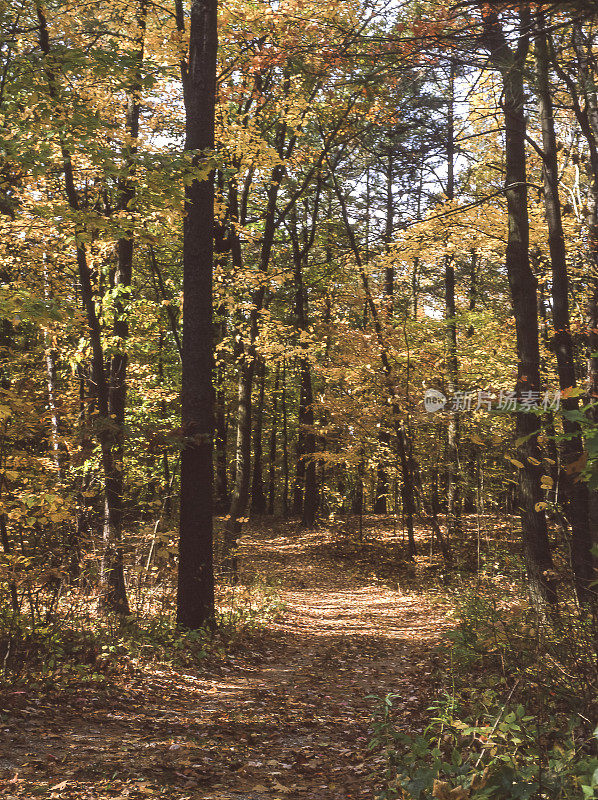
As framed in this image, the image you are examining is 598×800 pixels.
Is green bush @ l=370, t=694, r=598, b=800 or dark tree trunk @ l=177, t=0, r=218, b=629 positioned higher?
dark tree trunk @ l=177, t=0, r=218, b=629

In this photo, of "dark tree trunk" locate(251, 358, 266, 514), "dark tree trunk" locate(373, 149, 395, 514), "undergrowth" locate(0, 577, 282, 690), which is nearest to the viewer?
"undergrowth" locate(0, 577, 282, 690)

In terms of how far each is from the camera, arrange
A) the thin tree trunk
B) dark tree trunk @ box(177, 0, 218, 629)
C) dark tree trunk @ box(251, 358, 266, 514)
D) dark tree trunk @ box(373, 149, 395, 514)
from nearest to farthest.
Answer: dark tree trunk @ box(177, 0, 218, 629) → the thin tree trunk → dark tree trunk @ box(373, 149, 395, 514) → dark tree trunk @ box(251, 358, 266, 514)

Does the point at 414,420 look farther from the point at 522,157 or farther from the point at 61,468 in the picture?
the point at 61,468

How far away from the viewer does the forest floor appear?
404cm

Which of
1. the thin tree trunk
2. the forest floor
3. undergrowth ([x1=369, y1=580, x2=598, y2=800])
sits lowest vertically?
the forest floor

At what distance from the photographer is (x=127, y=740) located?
15.6 ft

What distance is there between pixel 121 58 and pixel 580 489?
8080 millimetres

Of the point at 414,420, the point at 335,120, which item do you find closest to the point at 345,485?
the point at 414,420

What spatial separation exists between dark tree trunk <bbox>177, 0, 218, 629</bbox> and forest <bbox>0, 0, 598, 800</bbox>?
0.04 m

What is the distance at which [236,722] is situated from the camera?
5516 millimetres

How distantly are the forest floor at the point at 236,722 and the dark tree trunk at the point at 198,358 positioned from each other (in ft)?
3.39

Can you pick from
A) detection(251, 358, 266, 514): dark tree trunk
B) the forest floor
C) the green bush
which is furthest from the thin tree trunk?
detection(251, 358, 266, 514): dark tree trunk

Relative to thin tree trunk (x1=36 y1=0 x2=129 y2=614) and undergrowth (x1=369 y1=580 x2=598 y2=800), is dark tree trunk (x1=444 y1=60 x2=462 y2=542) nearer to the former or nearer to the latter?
thin tree trunk (x1=36 y1=0 x2=129 y2=614)

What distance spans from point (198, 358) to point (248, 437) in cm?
632
